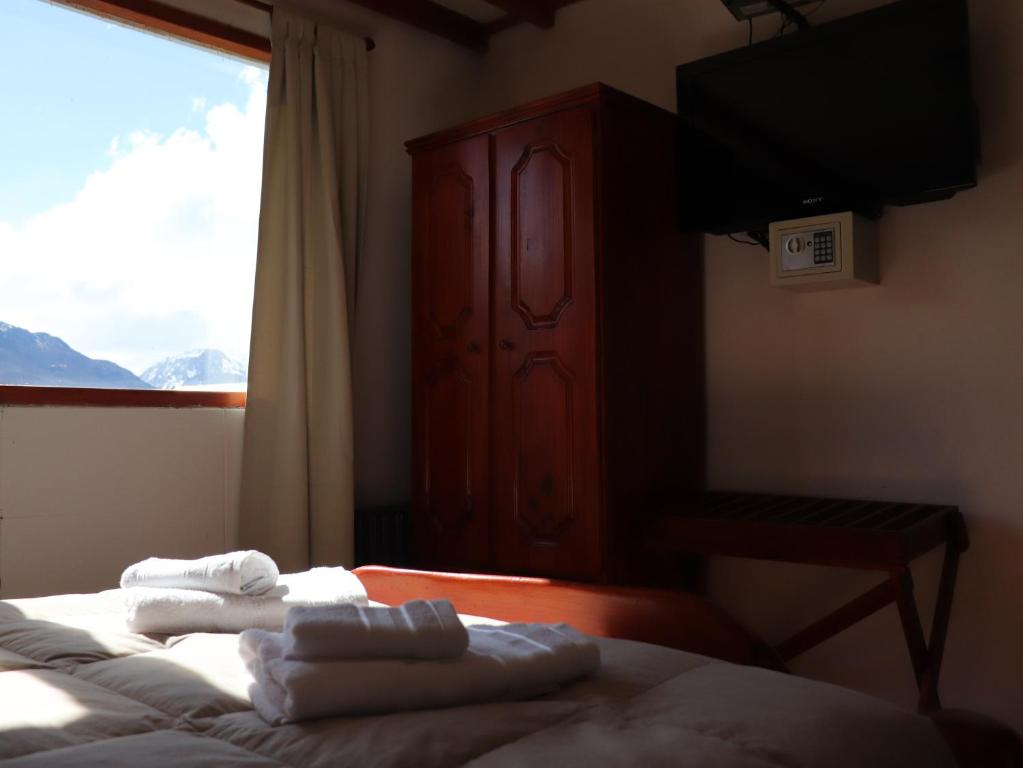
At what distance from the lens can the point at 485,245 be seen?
2.97 meters

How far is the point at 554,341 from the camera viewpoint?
276cm

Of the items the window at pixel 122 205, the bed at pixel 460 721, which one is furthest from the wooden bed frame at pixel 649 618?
the window at pixel 122 205

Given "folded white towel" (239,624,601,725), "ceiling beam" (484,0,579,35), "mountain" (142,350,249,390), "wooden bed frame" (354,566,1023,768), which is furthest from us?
"ceiling beam" (484,0,579,35)

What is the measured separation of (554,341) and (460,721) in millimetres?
1833

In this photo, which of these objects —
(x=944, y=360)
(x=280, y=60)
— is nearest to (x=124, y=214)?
(x=280, y=60)

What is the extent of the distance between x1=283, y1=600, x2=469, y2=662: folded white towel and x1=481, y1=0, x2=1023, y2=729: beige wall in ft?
6.11

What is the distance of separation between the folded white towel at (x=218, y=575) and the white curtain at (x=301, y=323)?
1348mm

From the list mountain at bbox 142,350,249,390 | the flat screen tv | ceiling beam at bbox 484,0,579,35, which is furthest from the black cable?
mountain at bbox 142,350,249,390

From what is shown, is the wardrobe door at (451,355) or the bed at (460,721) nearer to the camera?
the bed at (460,721)

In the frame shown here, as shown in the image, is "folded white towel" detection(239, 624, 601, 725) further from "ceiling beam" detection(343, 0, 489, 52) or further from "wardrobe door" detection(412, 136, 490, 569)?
"ceiling beam" detection(343, 0, 489, 52)

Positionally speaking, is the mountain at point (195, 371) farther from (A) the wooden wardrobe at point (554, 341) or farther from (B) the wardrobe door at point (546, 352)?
(B) the wardrobe door at point (546, 352)

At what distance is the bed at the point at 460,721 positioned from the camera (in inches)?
35.9

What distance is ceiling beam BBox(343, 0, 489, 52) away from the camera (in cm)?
345

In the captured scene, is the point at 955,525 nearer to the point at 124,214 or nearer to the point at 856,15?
the point at 856,15
